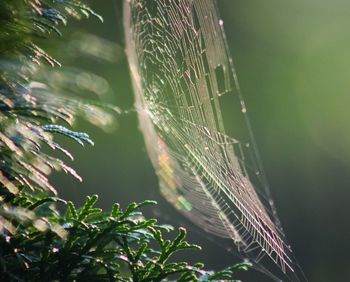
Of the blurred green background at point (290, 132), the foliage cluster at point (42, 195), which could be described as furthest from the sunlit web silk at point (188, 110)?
the blurred green background at point (290, 132)

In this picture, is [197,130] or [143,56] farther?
[143,56]

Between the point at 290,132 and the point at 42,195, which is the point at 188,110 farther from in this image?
the point at 290,132

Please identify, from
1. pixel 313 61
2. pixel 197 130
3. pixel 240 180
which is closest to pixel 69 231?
pixel 240 180

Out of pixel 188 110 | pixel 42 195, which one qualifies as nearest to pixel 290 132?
pixel 188 110

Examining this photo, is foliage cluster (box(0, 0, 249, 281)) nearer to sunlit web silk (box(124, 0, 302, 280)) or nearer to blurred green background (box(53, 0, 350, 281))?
sunlit web silk (box(124, 0, 302, 280))

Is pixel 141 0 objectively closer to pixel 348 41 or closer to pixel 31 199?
pixel 31 199

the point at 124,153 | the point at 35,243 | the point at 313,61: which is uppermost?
Answer: the point at 35,243

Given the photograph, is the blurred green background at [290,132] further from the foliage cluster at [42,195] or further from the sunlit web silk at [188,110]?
the foliage cluster at [42,195]
